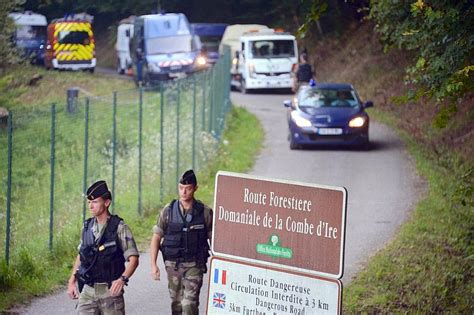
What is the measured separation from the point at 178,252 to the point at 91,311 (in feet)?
3.05

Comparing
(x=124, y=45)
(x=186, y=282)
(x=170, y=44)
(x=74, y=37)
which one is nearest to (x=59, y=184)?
(x=186, y=282)

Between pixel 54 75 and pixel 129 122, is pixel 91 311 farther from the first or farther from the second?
pixel 54 75

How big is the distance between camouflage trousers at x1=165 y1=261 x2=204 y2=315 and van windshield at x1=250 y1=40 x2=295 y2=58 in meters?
29.6

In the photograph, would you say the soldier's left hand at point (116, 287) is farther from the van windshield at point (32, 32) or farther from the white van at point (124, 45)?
the white van at point (124, 45)

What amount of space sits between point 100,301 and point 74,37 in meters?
32.6

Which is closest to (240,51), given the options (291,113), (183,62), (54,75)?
(183,62)

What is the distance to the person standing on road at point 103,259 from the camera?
28.8 ft

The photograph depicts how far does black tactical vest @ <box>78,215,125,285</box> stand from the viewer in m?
8.78

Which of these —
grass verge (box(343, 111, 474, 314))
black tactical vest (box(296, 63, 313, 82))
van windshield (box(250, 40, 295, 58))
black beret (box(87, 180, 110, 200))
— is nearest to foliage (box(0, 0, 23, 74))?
grass verge (box(343, 111, 474, 314))

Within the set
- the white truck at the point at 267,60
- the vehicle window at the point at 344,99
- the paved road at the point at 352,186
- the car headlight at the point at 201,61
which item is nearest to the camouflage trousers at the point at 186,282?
the paved road at the point at 352,186

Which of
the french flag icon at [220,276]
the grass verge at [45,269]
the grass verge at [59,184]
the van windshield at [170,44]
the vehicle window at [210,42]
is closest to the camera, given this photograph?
the french flag icon at [220,276]

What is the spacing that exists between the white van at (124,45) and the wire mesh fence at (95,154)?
18.8m

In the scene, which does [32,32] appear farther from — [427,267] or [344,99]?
[427,267]

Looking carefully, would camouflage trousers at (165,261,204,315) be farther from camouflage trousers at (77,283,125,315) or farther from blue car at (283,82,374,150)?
blue car at (283,82,374,150)
